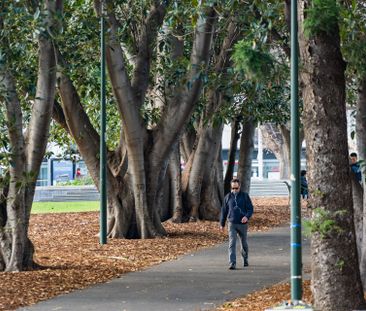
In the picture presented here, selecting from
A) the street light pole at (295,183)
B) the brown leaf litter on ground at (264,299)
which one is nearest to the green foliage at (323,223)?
the street light pole at (295,183)

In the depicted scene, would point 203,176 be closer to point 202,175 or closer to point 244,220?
point 202,175

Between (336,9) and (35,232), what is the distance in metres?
18.6

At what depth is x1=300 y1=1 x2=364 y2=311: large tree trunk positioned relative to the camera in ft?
43.4

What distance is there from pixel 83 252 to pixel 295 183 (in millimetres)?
10961

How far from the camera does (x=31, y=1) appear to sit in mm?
18266

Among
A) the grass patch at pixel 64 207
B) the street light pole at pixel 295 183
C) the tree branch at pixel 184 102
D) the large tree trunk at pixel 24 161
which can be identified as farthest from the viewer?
the grass patch at pixel 64 207

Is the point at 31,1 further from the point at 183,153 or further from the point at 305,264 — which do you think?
the point at 183,153

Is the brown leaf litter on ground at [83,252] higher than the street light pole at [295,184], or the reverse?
the street light pole at [295,184]

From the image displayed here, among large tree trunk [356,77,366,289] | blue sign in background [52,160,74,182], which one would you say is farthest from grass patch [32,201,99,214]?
blue sign in background [52,160,74,182]

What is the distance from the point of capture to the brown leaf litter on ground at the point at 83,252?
16.9 m

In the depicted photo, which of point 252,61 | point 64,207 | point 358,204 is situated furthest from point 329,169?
point 64,207

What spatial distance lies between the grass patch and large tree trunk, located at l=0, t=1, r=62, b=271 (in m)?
24.1

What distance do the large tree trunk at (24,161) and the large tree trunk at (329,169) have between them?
21.2 ft

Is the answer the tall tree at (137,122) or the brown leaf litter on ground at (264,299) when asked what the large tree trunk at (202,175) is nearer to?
the tall tree at (137,122)
